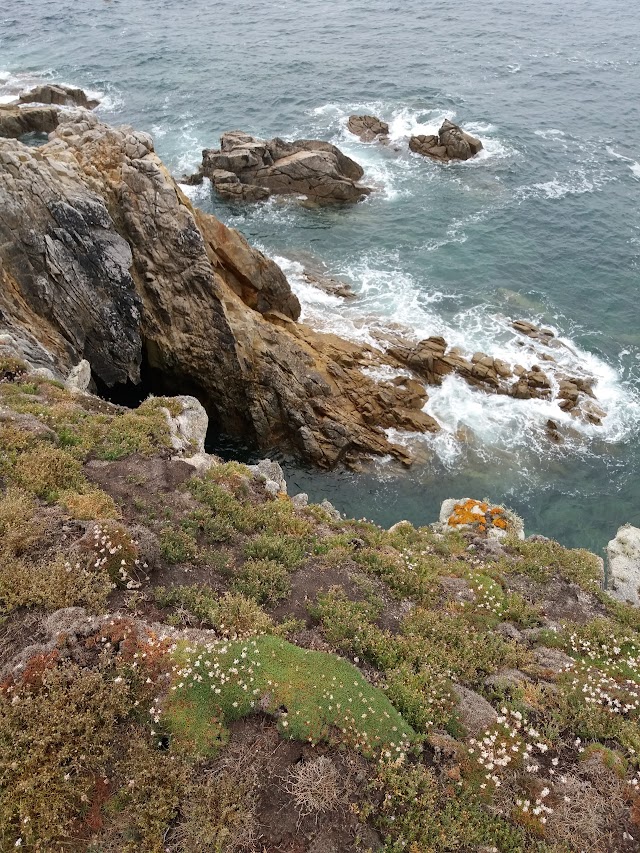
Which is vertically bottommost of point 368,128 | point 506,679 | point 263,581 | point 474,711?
point 506,679

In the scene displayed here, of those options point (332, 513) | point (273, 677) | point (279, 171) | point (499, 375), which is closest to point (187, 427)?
point (332, 513)

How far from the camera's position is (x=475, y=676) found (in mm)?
13523

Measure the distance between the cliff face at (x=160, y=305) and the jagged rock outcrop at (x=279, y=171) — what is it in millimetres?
22870

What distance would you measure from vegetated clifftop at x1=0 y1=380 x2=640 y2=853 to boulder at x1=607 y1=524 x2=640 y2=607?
1159 mm

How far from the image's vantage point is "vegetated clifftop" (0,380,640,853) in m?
9.82

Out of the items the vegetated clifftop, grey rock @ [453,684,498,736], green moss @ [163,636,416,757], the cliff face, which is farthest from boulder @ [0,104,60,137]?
grey rock @ [453,684,498,736]

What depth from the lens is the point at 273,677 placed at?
11.8m

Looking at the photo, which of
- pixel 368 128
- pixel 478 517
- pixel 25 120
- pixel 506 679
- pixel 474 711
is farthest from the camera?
pixel 368 128

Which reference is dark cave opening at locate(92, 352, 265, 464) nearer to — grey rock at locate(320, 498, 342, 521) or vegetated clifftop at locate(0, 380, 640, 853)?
grey rock at locate(320, 498, 342, 521)

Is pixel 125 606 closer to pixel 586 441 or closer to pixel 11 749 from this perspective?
pixel 11 749

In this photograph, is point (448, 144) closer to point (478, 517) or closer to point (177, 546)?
point (478, 517)

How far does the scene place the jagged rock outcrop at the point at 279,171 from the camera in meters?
55.5

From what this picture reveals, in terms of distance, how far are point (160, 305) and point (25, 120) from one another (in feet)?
145

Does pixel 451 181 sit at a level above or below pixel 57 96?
A: below
